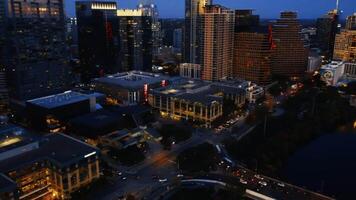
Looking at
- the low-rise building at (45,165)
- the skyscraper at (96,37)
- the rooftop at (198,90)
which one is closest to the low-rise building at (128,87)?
the rooftop at (198,90)

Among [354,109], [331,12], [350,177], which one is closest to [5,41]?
[350,177]

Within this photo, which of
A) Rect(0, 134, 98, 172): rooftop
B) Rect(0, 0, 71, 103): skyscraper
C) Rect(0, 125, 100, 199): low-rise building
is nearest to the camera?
Rect(0, 125, 100, 199): low-rise building

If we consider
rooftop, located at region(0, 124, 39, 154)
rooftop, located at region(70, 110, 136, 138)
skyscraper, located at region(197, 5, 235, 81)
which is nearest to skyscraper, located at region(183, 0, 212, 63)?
skyscraper, located at region(197, 5, 235, 81)

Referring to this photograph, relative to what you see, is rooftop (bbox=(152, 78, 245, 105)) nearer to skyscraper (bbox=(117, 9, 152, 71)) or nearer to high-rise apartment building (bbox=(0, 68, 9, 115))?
skyscraper (bbox=(117, 9, 152, 71))

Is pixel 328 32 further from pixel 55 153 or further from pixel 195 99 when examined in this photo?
pixel 55 153

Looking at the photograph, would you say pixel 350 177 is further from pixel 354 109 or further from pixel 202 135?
pixel 354 109

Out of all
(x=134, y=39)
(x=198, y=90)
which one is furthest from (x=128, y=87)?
(x=134, y=39)

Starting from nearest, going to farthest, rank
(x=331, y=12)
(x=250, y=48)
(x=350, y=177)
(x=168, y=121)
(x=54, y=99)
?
→ (x=350, y=177) → (x=54, y=99) → (x=168, y=121) → (x=250, y=48) → (x=331, y=12)
